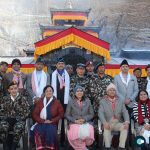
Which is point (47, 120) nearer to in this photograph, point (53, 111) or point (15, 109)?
point (53, 111)

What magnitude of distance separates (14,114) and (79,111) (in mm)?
1017

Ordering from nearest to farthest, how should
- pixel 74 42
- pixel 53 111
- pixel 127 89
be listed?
pixel 53 111 → pixel 127 89 → pixel 74 42

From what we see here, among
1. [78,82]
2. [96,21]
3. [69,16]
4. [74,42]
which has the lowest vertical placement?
[78,82]

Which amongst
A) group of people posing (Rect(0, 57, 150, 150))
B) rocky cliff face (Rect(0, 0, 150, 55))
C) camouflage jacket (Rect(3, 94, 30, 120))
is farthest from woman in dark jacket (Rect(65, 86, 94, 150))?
rocky cliff face (Rect(0, 0, 150, 55))

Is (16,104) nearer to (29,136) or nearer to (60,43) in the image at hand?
(29,136)

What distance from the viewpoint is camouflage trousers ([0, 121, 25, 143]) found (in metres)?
5.08

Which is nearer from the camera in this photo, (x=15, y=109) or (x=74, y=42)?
(x=15, y=109)

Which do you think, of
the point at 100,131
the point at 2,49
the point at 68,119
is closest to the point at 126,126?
the point at 100,131

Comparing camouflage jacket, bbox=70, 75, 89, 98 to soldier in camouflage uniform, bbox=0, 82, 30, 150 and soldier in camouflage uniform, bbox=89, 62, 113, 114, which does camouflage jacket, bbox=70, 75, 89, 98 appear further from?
soldier in camouflage uniform, bbox=0, 82, 30, 150

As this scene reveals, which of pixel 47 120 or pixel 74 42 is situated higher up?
pixel 74 42

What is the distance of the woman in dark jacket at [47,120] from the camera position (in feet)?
16.6

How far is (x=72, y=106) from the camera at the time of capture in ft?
17.6

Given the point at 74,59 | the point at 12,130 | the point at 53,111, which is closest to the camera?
the point at 12,130

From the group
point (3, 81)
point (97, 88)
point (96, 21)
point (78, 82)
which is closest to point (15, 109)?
point (3, 81)
